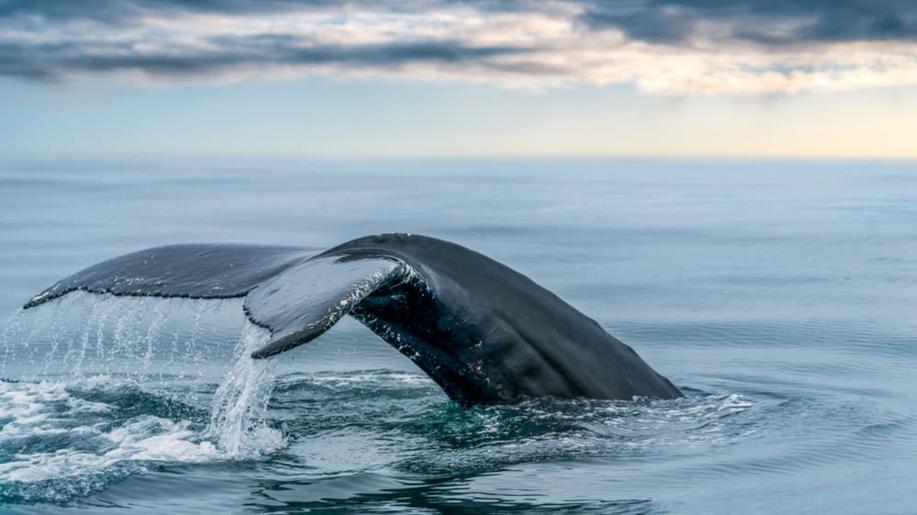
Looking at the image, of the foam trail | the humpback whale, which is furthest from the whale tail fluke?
the foam trail

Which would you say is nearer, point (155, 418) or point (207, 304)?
point (155, 418)

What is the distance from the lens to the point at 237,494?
5.70m

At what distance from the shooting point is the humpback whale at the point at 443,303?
5863 millimetres

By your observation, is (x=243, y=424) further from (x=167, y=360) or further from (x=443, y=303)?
(x=167, y=360)

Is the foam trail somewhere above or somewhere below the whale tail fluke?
below

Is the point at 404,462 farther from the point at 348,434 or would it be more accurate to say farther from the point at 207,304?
the point at 207,304

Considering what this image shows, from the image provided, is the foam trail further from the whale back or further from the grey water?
the whale back

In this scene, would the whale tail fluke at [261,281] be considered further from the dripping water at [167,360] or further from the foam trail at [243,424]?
the foam trail at [243,424]

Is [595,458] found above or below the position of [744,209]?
below

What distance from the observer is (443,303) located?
6.07 m

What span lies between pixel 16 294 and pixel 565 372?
1021 centimetres

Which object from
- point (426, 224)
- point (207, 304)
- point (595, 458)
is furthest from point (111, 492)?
point (426, 224)

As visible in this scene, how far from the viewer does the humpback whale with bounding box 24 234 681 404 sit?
5863 mm

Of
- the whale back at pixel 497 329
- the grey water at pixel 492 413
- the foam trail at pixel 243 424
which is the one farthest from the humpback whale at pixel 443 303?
the foam trail at pixel 243 424
